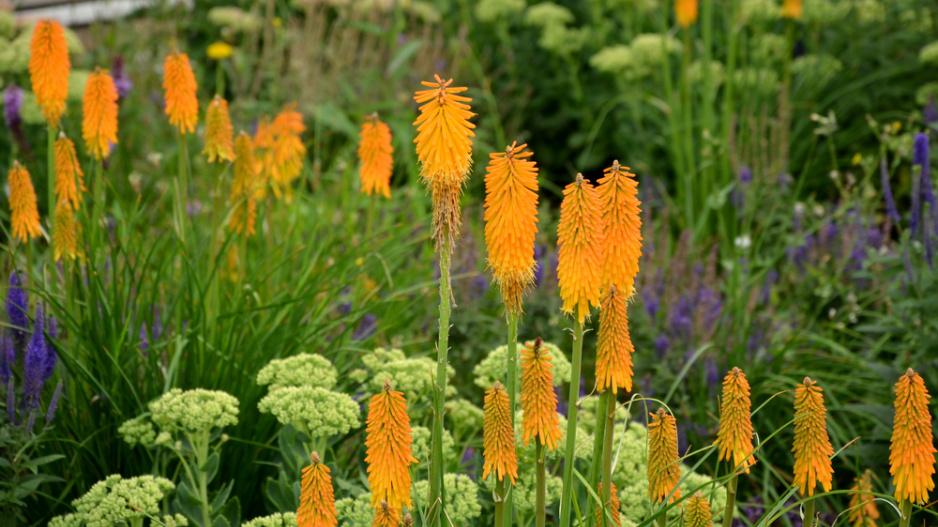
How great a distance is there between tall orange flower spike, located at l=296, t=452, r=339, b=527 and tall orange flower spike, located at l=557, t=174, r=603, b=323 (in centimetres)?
51

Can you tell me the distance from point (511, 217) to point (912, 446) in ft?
2.97

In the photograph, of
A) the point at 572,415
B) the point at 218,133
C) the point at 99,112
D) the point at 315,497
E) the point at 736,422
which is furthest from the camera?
the point at 218,133

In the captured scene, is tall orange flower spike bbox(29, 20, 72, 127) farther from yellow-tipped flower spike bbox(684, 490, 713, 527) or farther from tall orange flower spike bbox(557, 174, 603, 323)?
yellow-tipped flower spike bbox(684, 490, 713, 527)

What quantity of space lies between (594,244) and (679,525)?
3.24 ft

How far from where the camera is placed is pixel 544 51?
7.15m

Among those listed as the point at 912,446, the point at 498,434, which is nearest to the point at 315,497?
the point at 498,434

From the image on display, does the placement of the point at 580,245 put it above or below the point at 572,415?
above

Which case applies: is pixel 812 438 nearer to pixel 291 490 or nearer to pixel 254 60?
pixel 291 490

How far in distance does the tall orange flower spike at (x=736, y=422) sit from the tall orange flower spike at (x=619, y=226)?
305mm

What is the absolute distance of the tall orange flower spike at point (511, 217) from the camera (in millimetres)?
1581

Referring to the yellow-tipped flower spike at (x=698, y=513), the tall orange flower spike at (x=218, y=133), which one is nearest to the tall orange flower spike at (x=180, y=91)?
the tall orange flower spike at (x=218, y=133)

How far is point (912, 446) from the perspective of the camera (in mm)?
1734

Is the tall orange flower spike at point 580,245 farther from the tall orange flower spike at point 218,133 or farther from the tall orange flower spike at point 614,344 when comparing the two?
the tall orange flower spike at point 218,133

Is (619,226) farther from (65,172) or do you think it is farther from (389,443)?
(65,172)
